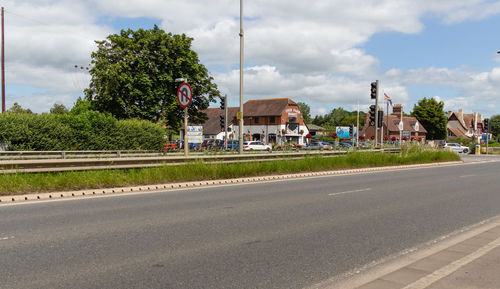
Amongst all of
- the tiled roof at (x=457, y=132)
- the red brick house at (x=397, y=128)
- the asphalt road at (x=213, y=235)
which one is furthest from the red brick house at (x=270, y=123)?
the asphalt road at (x=213, y=235)

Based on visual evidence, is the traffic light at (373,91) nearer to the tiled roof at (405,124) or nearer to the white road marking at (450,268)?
the white road marking at (450,268)

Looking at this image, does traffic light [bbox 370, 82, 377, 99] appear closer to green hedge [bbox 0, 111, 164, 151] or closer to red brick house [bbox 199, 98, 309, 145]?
green hedge [bbox 0, 111, 164, 151]

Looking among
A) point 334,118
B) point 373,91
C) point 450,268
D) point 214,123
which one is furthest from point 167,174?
point 334,118

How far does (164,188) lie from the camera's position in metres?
12.3

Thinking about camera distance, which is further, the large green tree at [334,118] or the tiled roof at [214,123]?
the large green tree at [334,118]

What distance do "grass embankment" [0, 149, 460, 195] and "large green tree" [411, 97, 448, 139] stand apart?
77.5m

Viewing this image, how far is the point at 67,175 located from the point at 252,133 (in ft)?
209

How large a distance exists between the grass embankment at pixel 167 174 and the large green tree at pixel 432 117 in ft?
254

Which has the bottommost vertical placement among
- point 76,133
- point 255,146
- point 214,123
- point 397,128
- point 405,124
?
point 255,146

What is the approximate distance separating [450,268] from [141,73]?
3731cm

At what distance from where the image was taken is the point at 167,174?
1336cm

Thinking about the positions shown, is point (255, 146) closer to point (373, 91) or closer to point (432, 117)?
point (373, 91)

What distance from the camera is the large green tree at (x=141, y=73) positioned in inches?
1515

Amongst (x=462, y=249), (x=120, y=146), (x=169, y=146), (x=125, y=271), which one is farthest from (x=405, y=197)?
(x=169, y=146)
